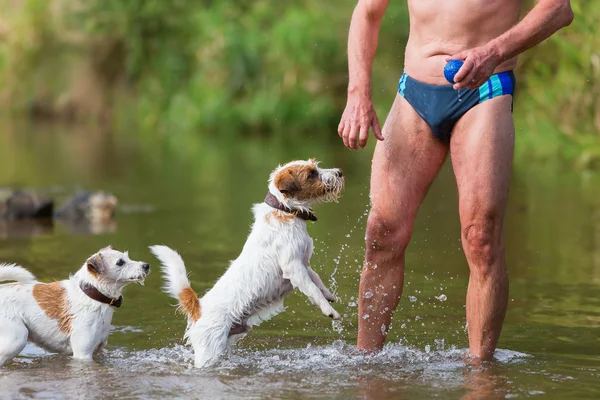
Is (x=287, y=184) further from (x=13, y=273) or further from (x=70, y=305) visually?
(x=13, y=273)

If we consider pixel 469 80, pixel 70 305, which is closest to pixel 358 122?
pixel 469 80

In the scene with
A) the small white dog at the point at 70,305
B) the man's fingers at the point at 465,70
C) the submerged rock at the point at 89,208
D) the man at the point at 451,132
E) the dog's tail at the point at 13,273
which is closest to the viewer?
the man's fingers at the point at 465,70

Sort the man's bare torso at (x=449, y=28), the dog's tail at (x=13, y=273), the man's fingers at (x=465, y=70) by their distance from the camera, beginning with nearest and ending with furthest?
the man's fingers at (x=465, y=70), the man's bare torso at (x=449, y=28), the dog's tail at (x=13, y=273)

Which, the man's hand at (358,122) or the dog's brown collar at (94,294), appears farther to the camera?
the dog's brown collar at (94,294)

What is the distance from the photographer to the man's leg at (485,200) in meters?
5.98

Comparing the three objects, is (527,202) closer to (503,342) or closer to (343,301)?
(343,301)

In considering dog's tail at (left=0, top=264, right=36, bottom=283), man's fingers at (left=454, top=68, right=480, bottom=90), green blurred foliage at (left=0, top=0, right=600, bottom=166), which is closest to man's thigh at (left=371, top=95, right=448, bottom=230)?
man's fingers at (left=454, top=68, right=480, bottom=90)

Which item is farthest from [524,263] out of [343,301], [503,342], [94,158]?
[94,158]

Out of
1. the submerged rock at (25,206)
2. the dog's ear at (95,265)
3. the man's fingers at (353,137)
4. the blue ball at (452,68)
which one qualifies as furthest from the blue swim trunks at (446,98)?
the submerged rock at (25,206)

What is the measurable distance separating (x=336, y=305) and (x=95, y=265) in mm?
2083

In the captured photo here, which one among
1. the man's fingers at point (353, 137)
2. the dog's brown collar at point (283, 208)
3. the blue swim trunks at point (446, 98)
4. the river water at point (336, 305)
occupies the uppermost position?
the blue swim trunks at point (446, 98)

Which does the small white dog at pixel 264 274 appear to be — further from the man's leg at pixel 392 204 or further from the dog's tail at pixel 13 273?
the dog's tail at pixel 13 273

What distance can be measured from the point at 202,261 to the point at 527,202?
5620 mm

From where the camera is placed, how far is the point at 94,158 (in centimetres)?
2184
